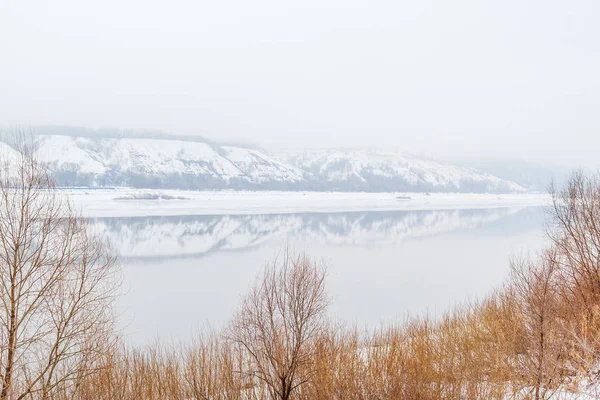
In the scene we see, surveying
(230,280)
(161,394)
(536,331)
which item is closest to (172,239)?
(230,280)

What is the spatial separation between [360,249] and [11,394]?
31.3 meters

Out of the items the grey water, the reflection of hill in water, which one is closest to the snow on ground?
the reflection of hill in water

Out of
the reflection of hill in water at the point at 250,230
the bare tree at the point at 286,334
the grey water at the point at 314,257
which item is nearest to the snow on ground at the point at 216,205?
the reflection of hill in water at the point at 250,230

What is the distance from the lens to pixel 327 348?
10.2 metres

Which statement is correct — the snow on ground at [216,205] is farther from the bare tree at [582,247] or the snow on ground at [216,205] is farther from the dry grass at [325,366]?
the dry grass at [325,366]

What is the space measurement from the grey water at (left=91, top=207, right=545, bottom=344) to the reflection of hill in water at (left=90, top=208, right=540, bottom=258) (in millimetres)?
113

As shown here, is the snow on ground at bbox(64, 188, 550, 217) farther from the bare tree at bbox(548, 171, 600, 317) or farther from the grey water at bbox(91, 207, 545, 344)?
the bare tree at bbox(548, 171, 600, 317)

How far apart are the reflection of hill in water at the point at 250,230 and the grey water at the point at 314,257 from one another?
0.37 ft

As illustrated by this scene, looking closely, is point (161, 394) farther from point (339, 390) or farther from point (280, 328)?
point (339, 390)

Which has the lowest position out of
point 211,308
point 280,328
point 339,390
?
point 211,308

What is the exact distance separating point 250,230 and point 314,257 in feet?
79.1

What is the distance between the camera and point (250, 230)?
158 feet

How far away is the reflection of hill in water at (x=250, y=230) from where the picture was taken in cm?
3712

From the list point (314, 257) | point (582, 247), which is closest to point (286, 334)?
point (582, 247)
